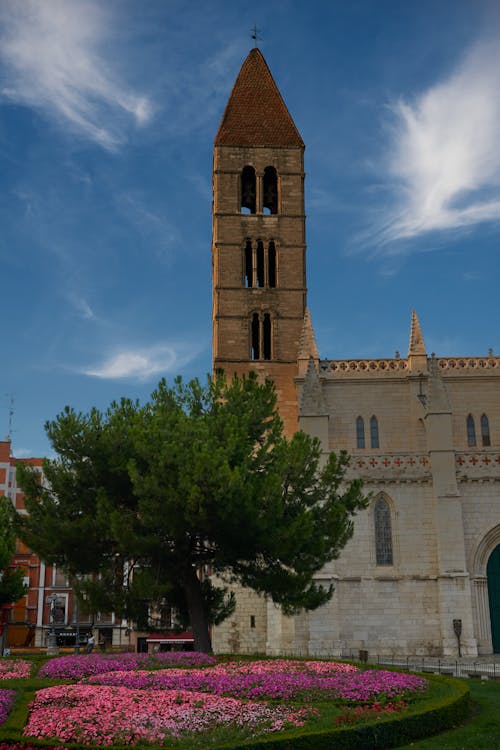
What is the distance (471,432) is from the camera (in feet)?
125

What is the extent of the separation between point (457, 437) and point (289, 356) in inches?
375

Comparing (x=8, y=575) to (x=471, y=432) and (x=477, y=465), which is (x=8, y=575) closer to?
(x=477, y=465)

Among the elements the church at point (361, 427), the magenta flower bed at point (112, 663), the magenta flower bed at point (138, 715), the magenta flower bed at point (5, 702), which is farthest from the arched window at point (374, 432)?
the magenta flower bed at point (5, 702)

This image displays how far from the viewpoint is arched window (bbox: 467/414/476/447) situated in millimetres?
37750

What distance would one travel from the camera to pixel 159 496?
2103 centimetres

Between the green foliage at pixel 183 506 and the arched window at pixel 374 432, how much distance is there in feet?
45.2

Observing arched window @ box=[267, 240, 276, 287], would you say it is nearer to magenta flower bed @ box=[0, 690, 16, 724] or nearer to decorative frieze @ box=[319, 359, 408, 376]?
decorative frieze @ box=[319, 359, 408, 376]

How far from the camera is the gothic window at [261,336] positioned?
4178cm

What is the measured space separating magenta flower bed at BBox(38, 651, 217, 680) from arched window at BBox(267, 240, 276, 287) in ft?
87.8

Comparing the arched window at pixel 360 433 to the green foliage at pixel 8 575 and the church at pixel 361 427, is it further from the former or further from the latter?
the green foliage at pixel 8 575

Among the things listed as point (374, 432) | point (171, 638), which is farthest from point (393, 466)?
point (171, 638)

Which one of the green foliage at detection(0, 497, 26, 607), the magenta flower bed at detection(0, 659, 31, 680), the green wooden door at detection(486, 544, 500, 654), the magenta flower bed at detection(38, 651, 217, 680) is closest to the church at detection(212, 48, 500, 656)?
the green wooden door at detection(486, 544, 500, 654)

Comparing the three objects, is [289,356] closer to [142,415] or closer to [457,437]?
[457,437]

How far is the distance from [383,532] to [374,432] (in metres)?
6.46
